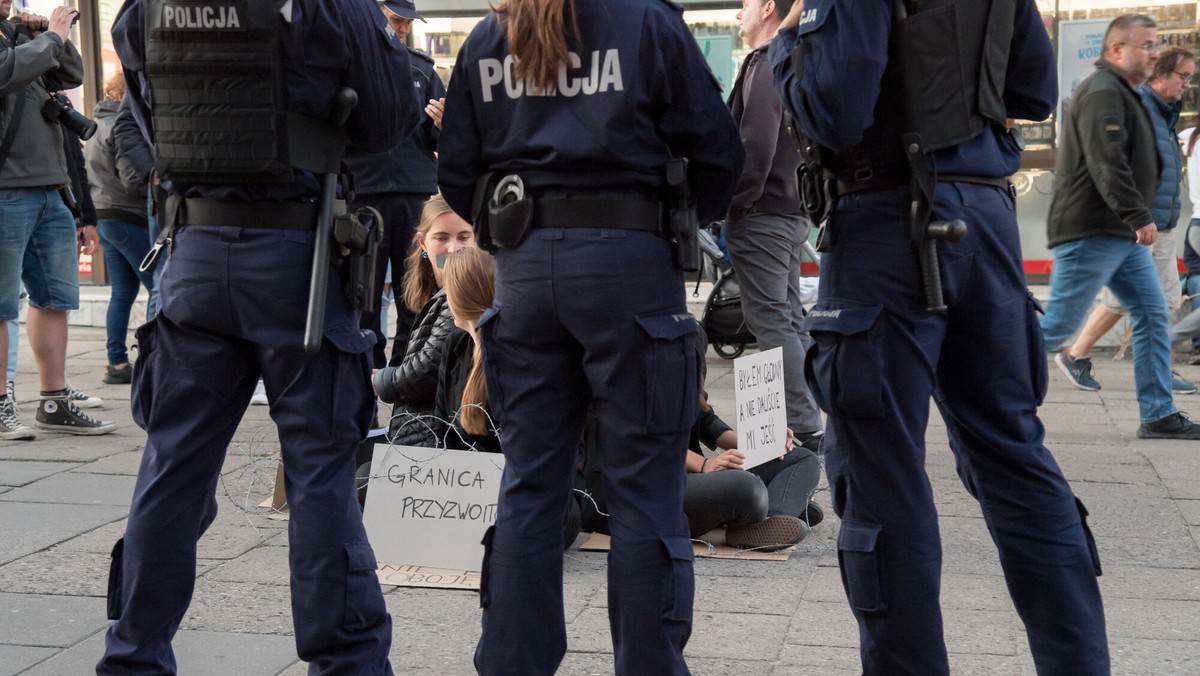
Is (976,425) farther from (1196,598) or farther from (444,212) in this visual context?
(444,212)

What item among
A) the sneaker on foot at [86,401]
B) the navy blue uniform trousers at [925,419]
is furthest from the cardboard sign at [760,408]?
the sneaker on foot at [86,401]

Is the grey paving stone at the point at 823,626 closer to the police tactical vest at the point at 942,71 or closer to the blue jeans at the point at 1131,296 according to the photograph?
the police tactical vest at the point at 942,71

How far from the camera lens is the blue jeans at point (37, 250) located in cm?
638

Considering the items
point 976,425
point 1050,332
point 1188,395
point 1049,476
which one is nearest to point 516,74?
point 976,425

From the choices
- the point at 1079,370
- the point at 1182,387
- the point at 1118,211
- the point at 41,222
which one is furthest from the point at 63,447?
the point at 1182,387

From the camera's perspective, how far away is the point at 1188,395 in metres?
7.85

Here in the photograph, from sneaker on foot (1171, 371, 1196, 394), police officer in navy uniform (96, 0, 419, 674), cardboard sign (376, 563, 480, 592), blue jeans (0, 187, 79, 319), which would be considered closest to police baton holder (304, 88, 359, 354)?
police officer in navy uniform (96, 0, 419, 674)

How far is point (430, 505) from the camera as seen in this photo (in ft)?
14.1

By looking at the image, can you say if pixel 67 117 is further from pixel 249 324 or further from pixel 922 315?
pixel 922 315

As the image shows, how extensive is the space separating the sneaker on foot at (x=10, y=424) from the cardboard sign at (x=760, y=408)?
3.49 m

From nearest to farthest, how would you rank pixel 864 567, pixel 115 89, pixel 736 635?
pixel 864 567 < pixel 736 635 < pixel 115 89

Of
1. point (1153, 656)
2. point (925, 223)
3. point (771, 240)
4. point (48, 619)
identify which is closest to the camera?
point (925, 223)

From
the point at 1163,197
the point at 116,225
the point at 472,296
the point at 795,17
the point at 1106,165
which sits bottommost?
the point at 116,225

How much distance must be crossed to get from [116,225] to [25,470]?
2.67 m
